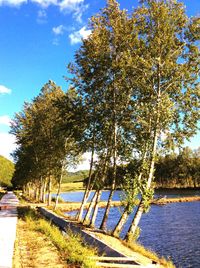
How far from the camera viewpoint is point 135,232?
21.5 m

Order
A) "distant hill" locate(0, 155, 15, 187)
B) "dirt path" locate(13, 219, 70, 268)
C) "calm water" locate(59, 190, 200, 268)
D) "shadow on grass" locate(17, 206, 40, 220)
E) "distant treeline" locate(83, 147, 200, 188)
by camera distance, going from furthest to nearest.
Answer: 1. "distant treeline" locate(83, 147, 200, 188)
2. "distant hill" locate(0, 155, 15, 187)
3. "shadow on grass" locate(17, 206, 40, 220)
4. "calm water" locate(59, 190, 200, 268)
5. "dirt path" locate(13, 219, 70, 268)

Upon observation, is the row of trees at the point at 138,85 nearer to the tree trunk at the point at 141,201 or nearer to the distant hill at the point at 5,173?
the tree trunk at the point at 141,201

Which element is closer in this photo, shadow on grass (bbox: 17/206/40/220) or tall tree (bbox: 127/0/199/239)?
tall tree (bbox: 127/0/199/239)

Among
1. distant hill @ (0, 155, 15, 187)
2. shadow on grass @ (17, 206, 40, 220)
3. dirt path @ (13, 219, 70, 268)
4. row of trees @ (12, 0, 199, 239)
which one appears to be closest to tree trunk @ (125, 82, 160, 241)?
row of trees @ (12, 0, 199, 239)

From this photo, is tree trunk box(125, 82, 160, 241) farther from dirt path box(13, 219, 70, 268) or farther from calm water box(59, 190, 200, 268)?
dirt path box(13, 219, 70, 268)

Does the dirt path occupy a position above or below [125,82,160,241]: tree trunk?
below

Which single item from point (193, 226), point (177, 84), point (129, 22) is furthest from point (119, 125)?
point (193, 226)

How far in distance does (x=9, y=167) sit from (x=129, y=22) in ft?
412

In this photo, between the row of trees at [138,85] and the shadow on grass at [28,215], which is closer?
the row of trees at [138,85]

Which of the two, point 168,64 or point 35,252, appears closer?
point 35,252

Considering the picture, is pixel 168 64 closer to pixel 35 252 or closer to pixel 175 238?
pixel 35 252

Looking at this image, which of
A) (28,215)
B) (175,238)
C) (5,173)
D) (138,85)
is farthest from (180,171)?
(138,85)

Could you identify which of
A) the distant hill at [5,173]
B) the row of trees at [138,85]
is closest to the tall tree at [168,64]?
the row of trees at [138,85]

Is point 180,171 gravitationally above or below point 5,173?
above
